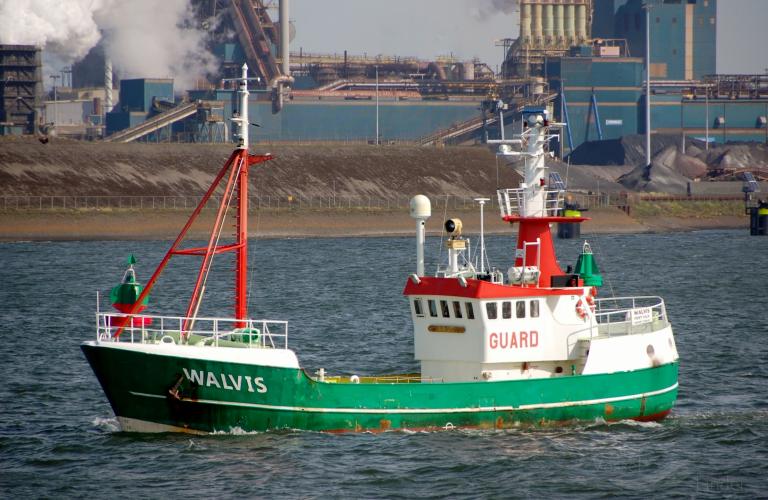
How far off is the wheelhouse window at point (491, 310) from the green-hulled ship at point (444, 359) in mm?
29

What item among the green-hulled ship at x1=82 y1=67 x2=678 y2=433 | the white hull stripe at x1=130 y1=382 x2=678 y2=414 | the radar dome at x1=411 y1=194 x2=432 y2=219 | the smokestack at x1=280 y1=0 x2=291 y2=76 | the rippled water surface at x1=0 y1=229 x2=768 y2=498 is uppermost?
the smokestack at x1=280 y1=0 x2=291 y2=76

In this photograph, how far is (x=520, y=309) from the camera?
3044 cm

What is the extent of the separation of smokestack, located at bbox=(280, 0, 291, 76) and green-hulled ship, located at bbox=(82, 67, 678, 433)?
124217 mm

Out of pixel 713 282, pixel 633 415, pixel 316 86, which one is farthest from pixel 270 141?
pixel 633 415

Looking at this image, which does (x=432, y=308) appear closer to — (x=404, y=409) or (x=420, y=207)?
(x=420, y=207)

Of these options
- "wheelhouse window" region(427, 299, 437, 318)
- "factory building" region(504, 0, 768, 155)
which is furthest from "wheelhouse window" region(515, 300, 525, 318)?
"factory building" region(504, 0, 768, 155)

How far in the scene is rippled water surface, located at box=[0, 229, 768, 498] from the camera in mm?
26094

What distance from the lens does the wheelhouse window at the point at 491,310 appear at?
29.9 metres

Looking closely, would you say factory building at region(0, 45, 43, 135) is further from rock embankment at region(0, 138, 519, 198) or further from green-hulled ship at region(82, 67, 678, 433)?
green-hulled ship at region(82, 67, 678, 433)

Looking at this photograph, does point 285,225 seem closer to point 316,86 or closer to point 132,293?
point 316,86

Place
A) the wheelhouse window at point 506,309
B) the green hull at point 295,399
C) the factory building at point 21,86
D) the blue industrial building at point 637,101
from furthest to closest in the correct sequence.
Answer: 1. the blue industrial building at point 637,101
2. the factory building at point 21,86
3. the wheelhouse window at point 506,309
4. the green hull at point 295,399

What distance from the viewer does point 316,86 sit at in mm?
162375

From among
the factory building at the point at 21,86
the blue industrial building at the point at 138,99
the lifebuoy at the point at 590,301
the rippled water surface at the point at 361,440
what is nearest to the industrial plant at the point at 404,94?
the blue industrial building at the point at 138,99

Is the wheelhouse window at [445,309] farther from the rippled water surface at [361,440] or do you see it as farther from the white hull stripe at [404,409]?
the rippled water surface at [361,440]
